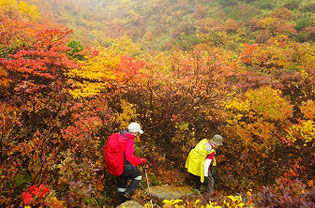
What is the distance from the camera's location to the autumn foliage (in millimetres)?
3281

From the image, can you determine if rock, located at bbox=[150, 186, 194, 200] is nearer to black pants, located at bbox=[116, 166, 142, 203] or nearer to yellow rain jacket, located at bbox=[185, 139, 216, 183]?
yellow rain jacket, located at bbox=[185, 139, 216, 183]

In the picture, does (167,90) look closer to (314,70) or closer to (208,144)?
(208,144)

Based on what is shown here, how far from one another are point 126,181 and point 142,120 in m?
2.65

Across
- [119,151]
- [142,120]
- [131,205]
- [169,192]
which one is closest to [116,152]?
[119,151]

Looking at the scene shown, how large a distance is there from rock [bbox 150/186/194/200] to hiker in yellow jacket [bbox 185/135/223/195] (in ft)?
1.66

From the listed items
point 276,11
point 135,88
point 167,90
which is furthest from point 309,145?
point 276,11

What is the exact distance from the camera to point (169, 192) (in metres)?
4.95

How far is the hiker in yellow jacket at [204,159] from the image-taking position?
15.5 ft

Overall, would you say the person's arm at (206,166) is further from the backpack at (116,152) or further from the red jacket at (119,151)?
the backpack at (116,152)

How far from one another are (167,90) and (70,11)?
2676cm

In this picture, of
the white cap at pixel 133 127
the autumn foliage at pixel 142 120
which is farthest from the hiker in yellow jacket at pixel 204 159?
the white cap at pixel 133 127

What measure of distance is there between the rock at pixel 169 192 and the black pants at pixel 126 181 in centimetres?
73

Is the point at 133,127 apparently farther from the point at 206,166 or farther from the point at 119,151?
the point at 206,166

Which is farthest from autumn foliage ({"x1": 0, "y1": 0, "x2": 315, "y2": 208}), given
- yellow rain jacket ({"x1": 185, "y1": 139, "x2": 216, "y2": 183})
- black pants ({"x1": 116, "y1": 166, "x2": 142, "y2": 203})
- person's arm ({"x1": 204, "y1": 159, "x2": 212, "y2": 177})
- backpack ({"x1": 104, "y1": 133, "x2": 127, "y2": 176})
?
yellow rain jacket ({"x1": 185, "y1": 139, "x2": 216, "y2": 183})
